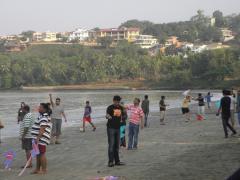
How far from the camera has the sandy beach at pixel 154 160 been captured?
11.4 m

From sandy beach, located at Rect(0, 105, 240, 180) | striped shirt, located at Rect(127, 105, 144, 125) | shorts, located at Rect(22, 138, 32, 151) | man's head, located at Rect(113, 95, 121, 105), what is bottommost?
sandy beach, located at Rect(0, 105, 240, 180)

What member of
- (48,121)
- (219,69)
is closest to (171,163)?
(48,121)

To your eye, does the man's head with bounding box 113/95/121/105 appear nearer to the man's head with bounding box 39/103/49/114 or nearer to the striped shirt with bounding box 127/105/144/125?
the man's head with bounding box 39/103/49/114

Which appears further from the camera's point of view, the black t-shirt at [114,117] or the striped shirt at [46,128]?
the black t-shirt at [114,117]

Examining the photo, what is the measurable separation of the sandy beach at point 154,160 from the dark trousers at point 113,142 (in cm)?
33

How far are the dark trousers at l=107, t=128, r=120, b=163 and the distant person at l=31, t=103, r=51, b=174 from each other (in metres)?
1.41

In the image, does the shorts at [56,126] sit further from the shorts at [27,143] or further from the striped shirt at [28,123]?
the striped shirt at [28,123]

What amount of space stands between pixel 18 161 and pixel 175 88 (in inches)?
4677

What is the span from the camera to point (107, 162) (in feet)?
45.2

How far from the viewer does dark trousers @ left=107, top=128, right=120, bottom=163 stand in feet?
41.8

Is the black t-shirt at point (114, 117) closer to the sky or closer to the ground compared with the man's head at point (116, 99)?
closer to the ground

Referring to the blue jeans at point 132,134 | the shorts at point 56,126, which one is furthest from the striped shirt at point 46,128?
the shorts at point 56,126

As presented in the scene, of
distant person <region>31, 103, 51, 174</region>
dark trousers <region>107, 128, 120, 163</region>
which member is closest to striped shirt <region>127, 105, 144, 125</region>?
dark trousers <region>107, 128, 120, 163</region>

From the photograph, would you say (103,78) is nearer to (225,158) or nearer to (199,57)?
(199,57)
